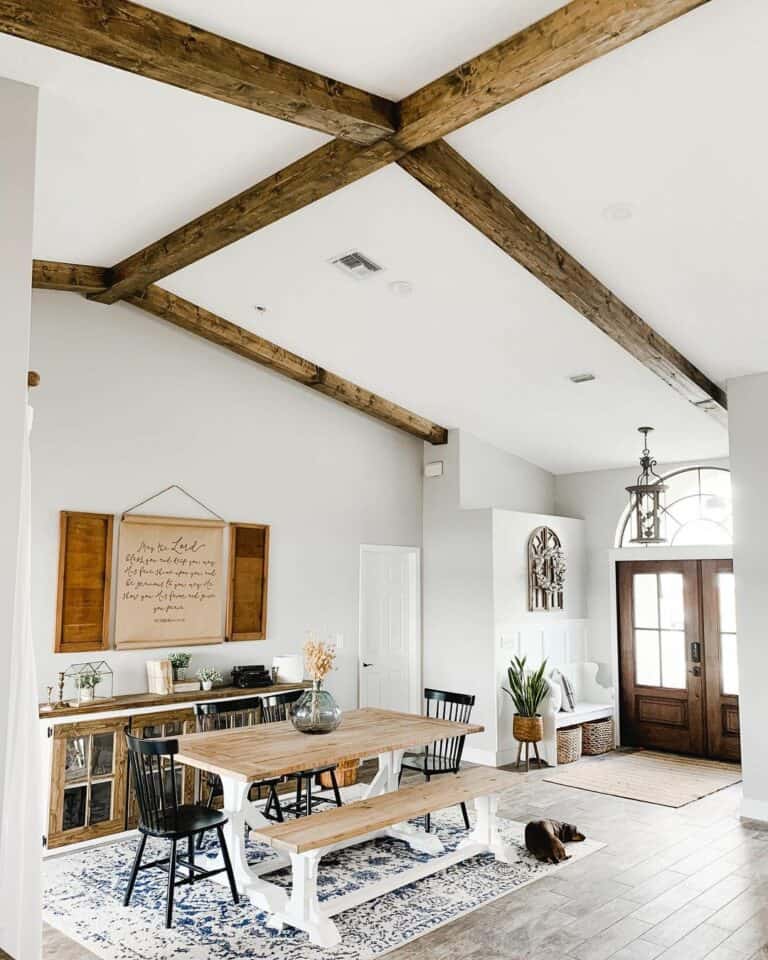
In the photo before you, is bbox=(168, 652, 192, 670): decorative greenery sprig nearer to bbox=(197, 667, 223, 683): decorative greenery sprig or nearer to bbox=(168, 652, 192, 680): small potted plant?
bbox=(168, 652, 192, 680): small potted plant

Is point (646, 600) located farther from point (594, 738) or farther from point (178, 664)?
point (178, 664)

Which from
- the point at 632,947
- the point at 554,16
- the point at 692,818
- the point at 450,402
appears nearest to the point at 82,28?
the point at 554,16

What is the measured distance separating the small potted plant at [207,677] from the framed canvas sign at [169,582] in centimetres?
25

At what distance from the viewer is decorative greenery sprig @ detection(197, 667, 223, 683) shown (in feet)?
19.2

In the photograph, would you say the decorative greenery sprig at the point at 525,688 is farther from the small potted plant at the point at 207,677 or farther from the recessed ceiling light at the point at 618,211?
the recessed ceiling light at the point at 618,211

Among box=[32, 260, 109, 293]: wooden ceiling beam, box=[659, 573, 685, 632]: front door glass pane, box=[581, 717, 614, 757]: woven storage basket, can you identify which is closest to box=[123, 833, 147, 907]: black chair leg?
box=[32, 260, 109, 293]: wooden ceiling beam

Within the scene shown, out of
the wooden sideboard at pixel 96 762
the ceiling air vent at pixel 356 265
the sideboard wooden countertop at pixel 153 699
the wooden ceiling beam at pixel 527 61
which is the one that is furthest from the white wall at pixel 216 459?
the wooden ceiling beam at pixel 527 61

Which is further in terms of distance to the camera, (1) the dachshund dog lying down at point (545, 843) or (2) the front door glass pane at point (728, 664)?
(2) the front door glass pane at point (728, 664)

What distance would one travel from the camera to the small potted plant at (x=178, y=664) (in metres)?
5.82

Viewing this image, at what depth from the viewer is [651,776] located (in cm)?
687

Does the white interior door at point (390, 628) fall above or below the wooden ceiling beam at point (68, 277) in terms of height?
below

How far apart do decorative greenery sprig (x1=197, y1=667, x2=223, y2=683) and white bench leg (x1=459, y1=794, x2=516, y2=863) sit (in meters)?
2.15

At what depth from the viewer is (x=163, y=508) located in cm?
600

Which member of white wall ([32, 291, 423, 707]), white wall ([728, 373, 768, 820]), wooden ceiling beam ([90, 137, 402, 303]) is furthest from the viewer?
white wall ([728, 373, 768, 820])
